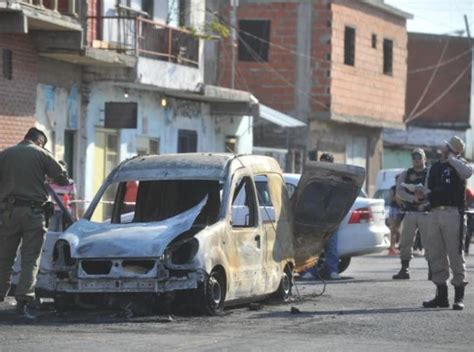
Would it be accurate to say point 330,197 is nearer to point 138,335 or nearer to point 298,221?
point 298,221

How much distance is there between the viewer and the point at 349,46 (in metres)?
46.9

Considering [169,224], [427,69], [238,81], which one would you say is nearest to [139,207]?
[169,224]

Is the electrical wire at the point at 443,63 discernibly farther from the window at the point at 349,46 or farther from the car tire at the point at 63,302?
the car tire at the point at 63,302

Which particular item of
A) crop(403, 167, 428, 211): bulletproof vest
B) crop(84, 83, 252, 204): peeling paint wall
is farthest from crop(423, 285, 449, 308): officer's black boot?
crop(84, 83, 252, 204): peeling paint wall

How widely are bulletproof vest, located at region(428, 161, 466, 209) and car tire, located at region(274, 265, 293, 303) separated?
6.48 feet

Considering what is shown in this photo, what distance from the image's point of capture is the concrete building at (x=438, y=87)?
61844mm

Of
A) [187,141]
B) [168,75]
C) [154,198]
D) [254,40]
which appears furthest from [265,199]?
[254,40]

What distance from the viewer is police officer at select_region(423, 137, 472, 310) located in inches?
631

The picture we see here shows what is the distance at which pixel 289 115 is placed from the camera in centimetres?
4538

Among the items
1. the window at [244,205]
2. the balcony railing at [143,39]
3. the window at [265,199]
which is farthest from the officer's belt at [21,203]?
the balcony railing at [143,39]

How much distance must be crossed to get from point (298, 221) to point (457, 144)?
2.48m

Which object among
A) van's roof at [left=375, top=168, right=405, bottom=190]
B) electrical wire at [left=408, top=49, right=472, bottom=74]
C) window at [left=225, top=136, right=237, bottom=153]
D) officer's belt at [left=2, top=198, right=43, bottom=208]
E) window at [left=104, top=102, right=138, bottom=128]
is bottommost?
van's roof at [left=375, top=168, right=405, bottom=190]

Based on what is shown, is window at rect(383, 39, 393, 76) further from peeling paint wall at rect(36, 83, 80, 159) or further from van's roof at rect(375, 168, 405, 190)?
peeling paint wall at rect(36, 83, 80, 159)

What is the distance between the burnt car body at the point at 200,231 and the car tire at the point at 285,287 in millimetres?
20
